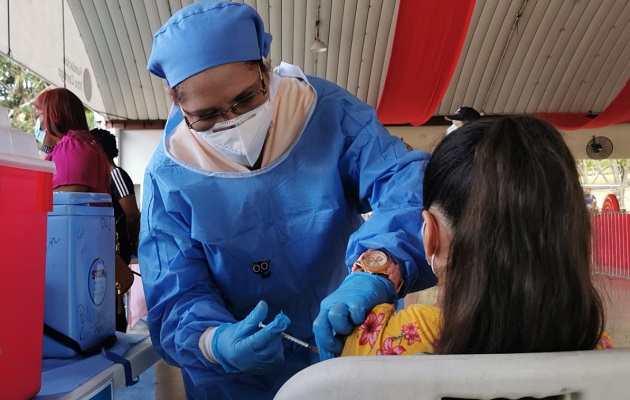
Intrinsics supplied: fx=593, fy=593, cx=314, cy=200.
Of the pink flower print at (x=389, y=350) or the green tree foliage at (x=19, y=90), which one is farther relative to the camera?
the green tree foliage at (x=19, y=90)

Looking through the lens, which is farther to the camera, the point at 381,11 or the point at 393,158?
the point at 381,11

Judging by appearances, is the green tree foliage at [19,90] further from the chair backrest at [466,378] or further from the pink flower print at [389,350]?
the chair backrest at [466,378]

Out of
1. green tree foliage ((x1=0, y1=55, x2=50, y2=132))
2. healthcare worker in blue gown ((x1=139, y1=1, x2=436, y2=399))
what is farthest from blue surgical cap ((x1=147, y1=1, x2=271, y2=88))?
green tree foliage ((x1=0, y1=55, x2=50, y2=132))

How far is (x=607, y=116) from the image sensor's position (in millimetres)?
7930

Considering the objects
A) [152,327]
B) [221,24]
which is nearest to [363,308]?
[152,327]

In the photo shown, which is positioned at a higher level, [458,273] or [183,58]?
[183,58]

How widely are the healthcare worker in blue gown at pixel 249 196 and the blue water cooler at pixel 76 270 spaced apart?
157 millimetres

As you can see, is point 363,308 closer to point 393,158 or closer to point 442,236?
point 442,236

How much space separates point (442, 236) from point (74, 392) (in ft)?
1.96

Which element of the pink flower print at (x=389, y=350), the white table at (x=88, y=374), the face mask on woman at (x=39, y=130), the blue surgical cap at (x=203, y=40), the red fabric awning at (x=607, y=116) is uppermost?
the red fabric awning at (x=607, y=116)

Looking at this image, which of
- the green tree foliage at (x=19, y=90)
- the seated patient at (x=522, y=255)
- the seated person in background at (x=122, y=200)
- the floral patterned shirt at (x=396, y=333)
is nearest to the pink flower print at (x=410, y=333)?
the floral patterned shirt at (x=396, y=333)

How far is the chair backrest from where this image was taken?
0.52 m

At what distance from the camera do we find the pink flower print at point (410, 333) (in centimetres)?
90

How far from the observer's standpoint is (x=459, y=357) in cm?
53
